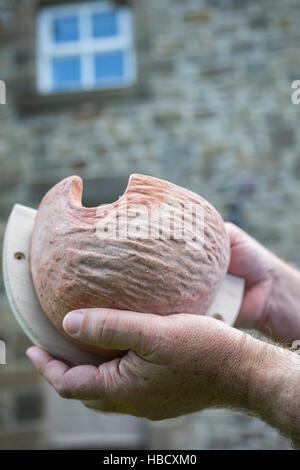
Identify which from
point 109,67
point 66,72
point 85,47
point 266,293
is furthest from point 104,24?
point 266,293

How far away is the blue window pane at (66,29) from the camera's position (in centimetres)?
477

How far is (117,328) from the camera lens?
104 centimetres

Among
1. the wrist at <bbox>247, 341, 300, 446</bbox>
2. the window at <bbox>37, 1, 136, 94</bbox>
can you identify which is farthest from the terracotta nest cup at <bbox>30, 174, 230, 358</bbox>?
the window at <bbox>37, 1, 136, 94</bbox>

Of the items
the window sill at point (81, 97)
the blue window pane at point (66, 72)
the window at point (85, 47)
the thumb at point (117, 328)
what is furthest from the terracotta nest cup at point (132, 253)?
the blue window pane at point (66, 72)

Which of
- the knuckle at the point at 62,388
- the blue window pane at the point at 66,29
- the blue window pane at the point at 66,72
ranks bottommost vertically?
the knuckle at the point at 62,388

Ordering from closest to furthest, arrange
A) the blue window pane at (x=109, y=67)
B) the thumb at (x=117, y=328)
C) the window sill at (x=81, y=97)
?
the thumb at (x=117, y=328)
the window sill at (x=81, y=97)
the blue window pane at (x=109, y=67)

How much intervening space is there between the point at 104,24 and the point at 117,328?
419 centimetres

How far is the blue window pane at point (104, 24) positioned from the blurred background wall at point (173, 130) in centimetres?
11

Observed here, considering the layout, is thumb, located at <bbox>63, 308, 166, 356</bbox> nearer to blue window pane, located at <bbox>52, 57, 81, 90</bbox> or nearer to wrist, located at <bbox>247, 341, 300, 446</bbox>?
wrist, located at <bbox>247, 341, 300, 446</bbox>

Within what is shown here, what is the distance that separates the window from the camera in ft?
15.3

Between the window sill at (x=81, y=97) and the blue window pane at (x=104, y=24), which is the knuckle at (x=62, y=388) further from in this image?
the blue window pane at (x=104, y=24)

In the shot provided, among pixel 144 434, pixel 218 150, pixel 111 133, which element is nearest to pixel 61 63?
pixel 111 133

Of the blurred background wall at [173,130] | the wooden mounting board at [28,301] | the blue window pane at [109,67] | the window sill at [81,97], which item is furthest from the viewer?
the blue window pane at [109,67]

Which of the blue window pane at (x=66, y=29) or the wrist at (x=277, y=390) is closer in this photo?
the wrist at (x=277, y=390)
